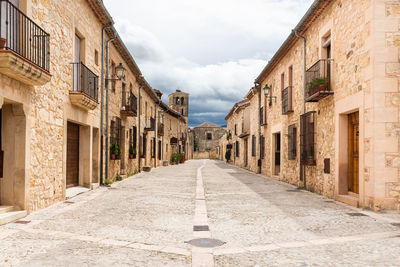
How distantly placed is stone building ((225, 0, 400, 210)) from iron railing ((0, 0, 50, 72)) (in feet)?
21.7

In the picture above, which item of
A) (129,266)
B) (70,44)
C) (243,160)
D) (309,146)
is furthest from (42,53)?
(243,160)

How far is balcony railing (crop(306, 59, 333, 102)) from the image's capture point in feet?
30.1

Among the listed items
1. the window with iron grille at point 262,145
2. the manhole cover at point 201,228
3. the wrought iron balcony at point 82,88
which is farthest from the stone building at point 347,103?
the wrought iron balcony at point 82,88

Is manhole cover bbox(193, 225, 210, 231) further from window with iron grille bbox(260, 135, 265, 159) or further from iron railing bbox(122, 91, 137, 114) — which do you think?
window with iron grille bbox(260, 135, 265, 159)

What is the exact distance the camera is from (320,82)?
927 cm

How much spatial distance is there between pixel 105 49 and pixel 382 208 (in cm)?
1034

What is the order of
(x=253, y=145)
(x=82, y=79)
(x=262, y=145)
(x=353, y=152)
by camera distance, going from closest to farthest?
(x=353, y=152) → (x=82, y=79) → (x=262, y=145) → (x=253, y=145)

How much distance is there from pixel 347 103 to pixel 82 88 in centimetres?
694

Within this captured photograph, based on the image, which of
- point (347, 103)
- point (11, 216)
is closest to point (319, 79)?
point (347, 103)

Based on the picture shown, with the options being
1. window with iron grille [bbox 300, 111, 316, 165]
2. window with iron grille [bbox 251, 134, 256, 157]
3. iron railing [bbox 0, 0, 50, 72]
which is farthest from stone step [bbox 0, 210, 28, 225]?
window with iron grille [bbox 251, 134, 256, 157]

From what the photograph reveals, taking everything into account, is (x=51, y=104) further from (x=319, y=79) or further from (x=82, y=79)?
(x=319, y=79)

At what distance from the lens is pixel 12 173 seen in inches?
241

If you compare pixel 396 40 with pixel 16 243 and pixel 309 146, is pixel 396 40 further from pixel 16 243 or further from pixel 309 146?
pixel 16 243

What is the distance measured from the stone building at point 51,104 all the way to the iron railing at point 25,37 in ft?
0.06
